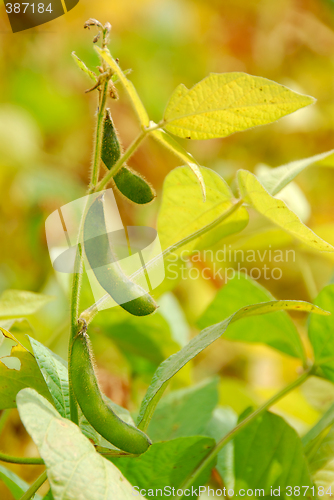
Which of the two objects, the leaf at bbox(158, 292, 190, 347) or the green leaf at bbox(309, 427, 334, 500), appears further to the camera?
the leaf at bbox(158, 292, 190, 347)

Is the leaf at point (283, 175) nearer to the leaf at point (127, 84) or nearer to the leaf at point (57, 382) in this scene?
the leaf at point (127, 84)

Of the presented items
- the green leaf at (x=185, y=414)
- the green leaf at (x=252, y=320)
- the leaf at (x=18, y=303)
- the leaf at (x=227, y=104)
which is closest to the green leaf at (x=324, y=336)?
the green leaf at (x=252, y=320)

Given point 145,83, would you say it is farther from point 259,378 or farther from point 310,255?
point 259,378

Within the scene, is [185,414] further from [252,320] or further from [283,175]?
[283,175]

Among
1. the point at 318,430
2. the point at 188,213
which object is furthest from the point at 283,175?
the point at 318,430

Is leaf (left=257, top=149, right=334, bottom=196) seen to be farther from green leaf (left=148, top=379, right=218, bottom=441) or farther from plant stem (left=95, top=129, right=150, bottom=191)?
green leaf (left=148, top=379, right=218, bottom=441)

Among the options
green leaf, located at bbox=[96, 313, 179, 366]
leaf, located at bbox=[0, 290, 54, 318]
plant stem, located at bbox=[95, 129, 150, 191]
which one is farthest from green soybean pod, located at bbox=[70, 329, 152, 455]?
green leaf, located at bbox=[96, 313, 179, 366]

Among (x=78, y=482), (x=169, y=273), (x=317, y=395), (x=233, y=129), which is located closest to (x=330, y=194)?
(x=317, y=395)
